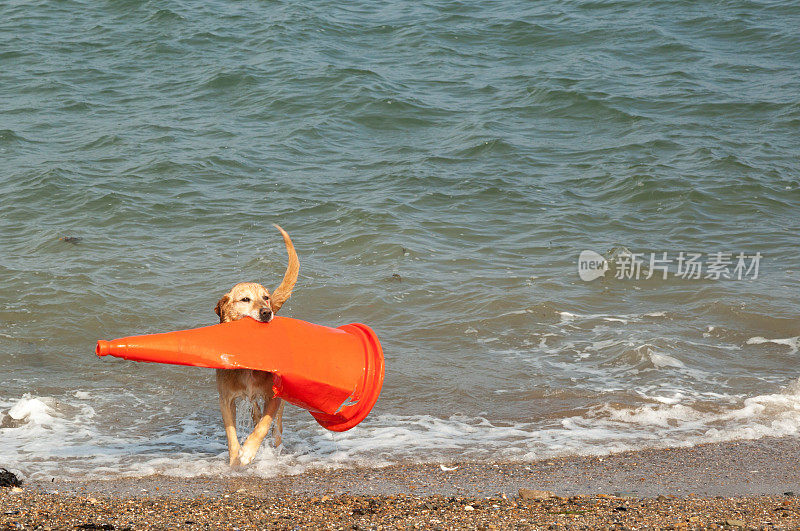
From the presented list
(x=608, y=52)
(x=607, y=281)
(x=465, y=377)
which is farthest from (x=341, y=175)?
(x=608, y=52)

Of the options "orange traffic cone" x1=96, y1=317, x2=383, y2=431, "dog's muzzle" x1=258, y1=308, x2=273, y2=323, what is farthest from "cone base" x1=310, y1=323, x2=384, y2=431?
"dog's muzzle" x1=258, y1=308, x2=273, y2=323

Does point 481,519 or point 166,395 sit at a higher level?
point 481,519

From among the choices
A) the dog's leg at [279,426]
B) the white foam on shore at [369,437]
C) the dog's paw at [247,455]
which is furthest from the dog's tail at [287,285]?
the white foam on shore at [369,437]

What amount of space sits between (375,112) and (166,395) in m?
9.15

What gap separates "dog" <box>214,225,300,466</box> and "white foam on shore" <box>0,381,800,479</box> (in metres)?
0.20

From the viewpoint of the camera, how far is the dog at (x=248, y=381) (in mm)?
5285

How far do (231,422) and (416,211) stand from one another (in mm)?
6526

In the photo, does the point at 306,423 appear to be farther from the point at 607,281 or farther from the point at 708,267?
the point at 708,267

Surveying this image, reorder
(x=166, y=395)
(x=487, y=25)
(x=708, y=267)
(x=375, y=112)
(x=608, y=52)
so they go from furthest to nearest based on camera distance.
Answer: (x=487, y=25), (x=608, y=52), (x=375, y=112), (x=708, y=267), (x=166, y=395)

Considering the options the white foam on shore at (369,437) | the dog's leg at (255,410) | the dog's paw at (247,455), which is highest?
the dog's leg at (255,410)

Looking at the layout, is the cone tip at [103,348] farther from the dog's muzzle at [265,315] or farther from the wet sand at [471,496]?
the dog's muzzle at [265,315]

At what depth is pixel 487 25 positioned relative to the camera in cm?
1955

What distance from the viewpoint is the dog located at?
17.3 feet

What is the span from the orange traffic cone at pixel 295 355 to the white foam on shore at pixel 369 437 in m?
0.56
